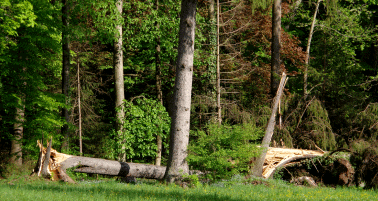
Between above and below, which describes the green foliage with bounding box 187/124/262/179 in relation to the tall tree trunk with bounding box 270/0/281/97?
below

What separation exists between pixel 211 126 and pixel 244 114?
19.0 feet

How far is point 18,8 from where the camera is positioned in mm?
13117

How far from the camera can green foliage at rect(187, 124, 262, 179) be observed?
12.2 m

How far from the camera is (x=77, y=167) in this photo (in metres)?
13.4

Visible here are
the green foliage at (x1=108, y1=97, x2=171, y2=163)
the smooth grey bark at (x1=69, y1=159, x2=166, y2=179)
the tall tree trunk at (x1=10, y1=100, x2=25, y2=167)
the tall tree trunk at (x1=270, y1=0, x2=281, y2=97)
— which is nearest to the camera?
the smooth grey bark at (x1=69, y1=159, x2=166, y2=179)

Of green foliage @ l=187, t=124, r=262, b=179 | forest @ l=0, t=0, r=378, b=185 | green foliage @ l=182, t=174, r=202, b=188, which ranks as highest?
forest @ l=0, t=0, r=378, b=185

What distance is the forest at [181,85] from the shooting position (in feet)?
41.2

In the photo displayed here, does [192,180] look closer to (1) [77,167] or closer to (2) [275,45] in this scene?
(1) [77,167]

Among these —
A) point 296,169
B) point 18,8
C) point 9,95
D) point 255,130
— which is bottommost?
point 296,169

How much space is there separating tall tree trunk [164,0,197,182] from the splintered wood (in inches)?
221

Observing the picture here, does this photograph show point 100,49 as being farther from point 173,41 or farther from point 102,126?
point 173,41

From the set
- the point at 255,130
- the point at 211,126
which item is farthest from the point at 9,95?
the point at 255,130

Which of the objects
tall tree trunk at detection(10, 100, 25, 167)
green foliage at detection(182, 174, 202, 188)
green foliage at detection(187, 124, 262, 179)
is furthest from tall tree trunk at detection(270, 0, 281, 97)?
tall tree trunk at detection(10, 100, 25, 167)

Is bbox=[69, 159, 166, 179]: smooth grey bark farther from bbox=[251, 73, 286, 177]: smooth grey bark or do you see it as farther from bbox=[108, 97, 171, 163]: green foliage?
bbox=[251, 73, 286, 177]: smooth grey bark
